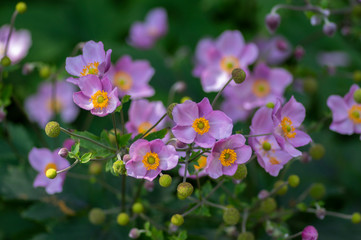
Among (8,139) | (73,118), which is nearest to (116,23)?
(73,118)

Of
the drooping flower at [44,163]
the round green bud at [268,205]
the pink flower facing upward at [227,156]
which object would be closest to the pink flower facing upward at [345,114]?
the round green bud at [268,205]

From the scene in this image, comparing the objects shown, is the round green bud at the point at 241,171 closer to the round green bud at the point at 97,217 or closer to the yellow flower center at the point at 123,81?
the round green bud at the point at 97,217

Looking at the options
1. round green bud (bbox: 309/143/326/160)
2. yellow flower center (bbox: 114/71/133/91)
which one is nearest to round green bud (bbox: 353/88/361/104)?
round green bud (bbox: 309/143/326/160)

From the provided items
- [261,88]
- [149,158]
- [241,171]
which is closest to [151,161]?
[149,158]

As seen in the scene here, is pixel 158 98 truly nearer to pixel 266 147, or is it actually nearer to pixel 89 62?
pixel 89 62

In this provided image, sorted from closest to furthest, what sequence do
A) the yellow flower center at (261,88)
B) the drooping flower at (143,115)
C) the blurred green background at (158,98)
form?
the drooping flower at (143,115), the blurred green background at (158,98), the yellow flower center at (261,88)

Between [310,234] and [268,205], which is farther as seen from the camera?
[268,205]

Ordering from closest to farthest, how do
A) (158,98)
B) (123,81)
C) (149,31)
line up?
1. (123,81)
2. (158,98)
3. (149,31)

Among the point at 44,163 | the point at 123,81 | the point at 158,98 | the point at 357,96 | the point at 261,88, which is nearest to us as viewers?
the point at 357,96

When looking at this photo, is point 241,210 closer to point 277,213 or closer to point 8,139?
point 277,213
